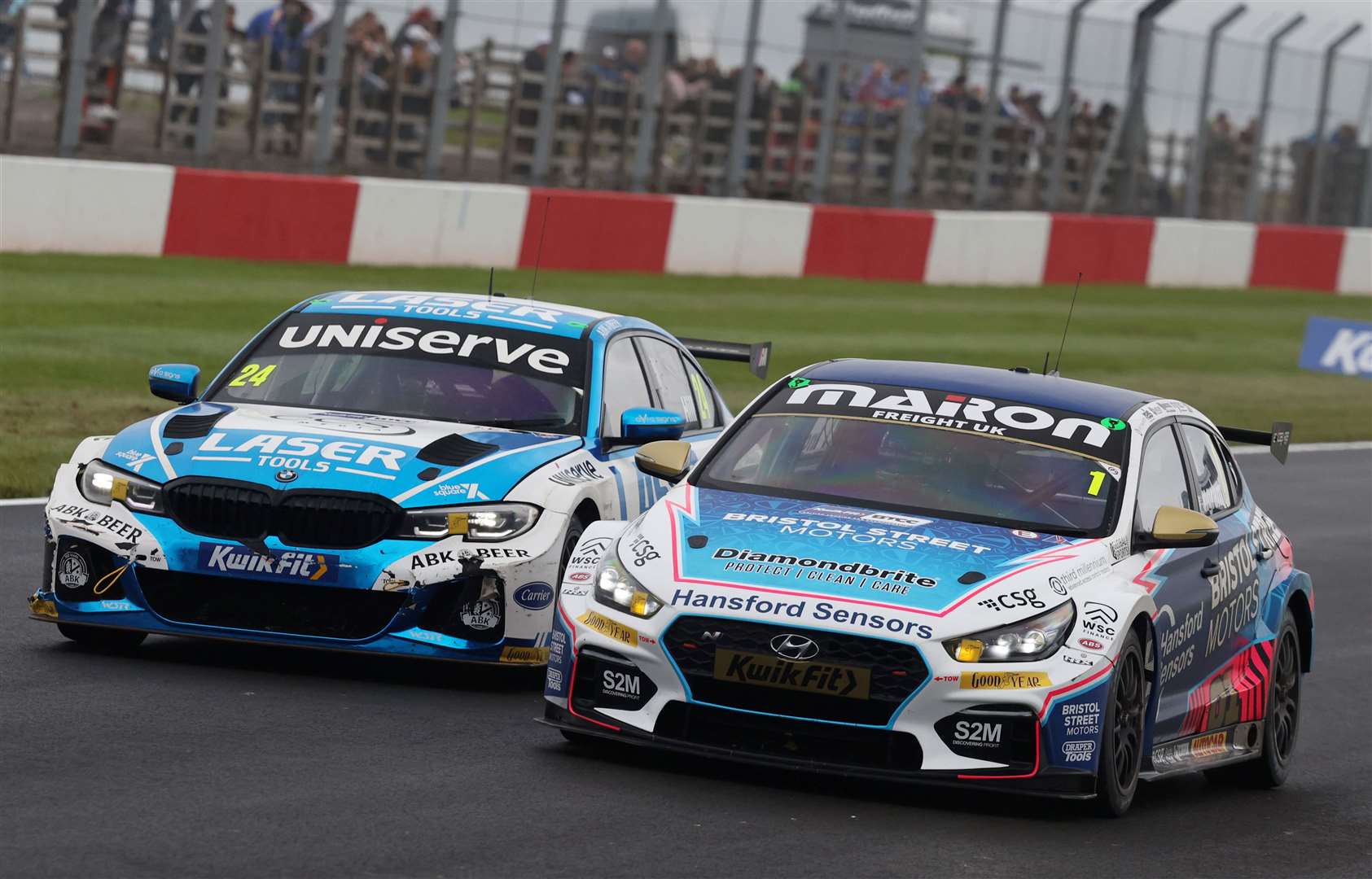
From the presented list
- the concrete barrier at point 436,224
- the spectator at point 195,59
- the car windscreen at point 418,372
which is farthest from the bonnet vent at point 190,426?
the spectator at point 195,59

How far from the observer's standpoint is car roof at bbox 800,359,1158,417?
874cm

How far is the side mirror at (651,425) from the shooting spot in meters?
9.66

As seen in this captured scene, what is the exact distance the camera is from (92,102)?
26.1m

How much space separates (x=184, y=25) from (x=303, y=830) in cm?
2141

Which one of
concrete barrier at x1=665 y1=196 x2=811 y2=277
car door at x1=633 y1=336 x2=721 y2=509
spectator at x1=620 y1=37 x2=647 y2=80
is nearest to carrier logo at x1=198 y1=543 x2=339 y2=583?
car door at x1=633 y1=336 x2=721 y2=509

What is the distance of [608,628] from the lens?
7.57 meters

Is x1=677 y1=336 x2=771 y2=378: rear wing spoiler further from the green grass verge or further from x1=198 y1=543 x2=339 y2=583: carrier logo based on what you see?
the green grass verge

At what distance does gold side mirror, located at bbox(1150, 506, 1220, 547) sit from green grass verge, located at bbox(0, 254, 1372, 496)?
24.2ft

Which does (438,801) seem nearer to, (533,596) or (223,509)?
(533,596)

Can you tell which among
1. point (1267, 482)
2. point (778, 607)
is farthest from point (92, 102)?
point (778, 607)

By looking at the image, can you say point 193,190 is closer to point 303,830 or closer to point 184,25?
point 184,25

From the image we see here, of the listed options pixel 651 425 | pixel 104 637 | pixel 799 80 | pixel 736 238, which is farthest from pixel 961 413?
pixel 799 80

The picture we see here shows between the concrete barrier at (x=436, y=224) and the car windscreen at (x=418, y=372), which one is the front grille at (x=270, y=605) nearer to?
the car windscreen at (x=418, y=372)

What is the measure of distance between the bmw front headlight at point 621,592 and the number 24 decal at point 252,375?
269 cm
